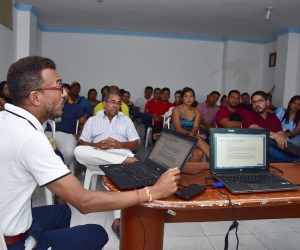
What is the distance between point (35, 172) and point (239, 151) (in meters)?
0.97

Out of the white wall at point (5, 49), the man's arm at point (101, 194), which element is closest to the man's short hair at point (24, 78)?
the man's arm at point (101, 194)

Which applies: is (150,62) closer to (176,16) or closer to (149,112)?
(149,112)

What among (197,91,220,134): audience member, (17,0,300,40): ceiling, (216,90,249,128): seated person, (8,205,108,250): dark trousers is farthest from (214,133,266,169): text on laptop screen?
(197,91,220,134): audience member

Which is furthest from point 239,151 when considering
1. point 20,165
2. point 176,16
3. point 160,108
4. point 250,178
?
point 160,108

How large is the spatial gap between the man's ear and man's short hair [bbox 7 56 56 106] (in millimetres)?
13

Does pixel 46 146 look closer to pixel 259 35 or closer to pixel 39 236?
pixel 39 236

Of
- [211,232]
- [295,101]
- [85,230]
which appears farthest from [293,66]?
[85,230]

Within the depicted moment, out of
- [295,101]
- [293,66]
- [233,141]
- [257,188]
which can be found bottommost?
[257,188]

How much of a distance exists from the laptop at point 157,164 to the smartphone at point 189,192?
120 millimetres

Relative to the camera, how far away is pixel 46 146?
38.9 inches

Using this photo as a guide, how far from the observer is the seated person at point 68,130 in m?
3.12

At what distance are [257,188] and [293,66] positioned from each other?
571cm

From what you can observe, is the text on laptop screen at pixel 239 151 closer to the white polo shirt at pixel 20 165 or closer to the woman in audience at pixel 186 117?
the white polo shirt at pixel 20 165

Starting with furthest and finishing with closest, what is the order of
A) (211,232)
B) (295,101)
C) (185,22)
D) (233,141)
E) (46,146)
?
(185,22) < (295,101) < (211,232) < (233,141) < (46,146)
